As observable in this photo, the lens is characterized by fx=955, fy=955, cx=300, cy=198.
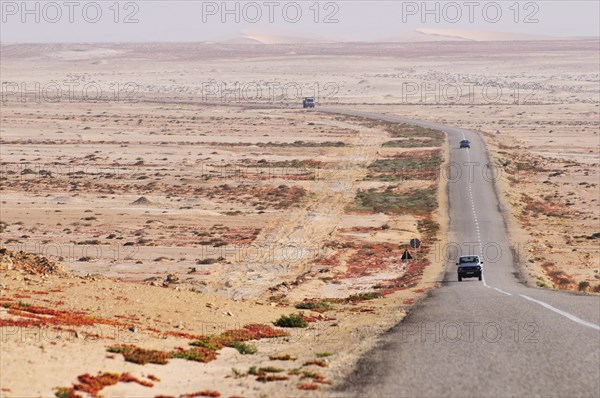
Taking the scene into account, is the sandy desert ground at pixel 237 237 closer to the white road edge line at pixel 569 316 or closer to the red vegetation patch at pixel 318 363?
the red vegetation patch at pixel 318 363

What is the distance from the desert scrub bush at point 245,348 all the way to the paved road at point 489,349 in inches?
145

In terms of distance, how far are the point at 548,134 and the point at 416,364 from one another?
13230 centimetres

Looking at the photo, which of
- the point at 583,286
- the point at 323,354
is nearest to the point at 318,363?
the point at 323,354

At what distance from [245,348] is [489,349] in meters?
7.21

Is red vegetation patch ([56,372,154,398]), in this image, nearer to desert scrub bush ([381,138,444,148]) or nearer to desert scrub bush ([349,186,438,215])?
desert scrub bush ([349,186,438,215])

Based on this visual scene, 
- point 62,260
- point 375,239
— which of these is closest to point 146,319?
point 62,260

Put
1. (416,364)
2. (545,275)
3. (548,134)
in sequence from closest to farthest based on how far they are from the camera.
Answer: (416,364)
(545,275)
(548,134)

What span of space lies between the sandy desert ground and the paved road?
4.16ft

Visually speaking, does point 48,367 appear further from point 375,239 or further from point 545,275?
point 375,239

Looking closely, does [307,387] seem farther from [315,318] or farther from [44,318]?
[315,318]

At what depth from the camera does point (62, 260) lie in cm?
5969

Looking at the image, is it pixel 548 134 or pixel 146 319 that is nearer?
pixel 146 319

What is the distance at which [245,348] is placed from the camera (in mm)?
28734

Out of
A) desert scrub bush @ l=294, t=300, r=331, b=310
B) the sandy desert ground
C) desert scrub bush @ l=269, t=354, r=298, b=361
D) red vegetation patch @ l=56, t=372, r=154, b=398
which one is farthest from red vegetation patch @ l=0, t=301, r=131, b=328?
desert scrub bush @ l=294, t=300, r=331, b=310
